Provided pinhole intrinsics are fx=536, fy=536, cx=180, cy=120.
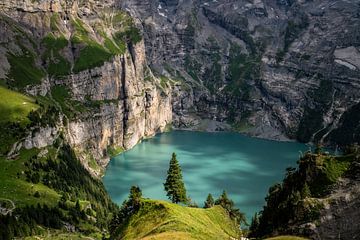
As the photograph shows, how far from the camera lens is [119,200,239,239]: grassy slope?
2912 inches

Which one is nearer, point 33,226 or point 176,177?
point 176,177

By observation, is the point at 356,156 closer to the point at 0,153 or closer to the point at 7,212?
the point at 7,212

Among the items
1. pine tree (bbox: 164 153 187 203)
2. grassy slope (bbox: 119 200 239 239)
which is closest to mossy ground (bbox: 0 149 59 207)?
pine tree (bbox: 164 153 187 203)

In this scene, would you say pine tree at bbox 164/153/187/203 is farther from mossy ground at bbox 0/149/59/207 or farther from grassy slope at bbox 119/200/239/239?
mossy ground at bbox 0/149/59/207

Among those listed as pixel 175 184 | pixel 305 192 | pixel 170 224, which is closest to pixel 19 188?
pixel 175 184

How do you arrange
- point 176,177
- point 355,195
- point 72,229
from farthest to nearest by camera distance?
point 72,229 < point 176,177 < point 355,195

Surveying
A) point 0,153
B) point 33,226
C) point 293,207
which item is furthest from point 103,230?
point 293,207

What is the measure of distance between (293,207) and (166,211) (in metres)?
19.6

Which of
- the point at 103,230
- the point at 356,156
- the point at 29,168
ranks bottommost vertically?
the point at 103,230

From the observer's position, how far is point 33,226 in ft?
532

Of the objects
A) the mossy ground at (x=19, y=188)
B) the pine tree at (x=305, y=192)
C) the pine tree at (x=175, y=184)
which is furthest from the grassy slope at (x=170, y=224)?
the mossy ground at (x=19, y=188)

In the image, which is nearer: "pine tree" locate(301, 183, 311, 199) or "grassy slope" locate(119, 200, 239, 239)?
"grassy slope" locate(119, 200, 239, 239)

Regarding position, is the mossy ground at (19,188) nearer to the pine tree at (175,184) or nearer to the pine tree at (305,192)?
the pine tree at (175,184)

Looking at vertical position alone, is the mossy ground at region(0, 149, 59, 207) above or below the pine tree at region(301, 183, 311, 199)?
below
